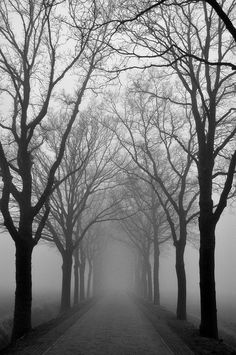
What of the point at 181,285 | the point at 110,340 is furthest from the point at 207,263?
the point at 181,285

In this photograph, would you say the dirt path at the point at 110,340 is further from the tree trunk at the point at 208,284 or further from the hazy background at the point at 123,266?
the hazy background at the point at 123,266

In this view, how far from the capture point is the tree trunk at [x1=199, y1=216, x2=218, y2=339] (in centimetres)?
1266

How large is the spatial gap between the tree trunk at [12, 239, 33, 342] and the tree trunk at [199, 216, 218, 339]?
18.4ft

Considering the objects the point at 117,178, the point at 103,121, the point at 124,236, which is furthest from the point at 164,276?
the point at 103,121

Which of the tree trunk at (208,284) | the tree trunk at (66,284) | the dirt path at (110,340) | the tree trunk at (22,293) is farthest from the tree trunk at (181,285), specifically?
the tree trunk at (22,293)

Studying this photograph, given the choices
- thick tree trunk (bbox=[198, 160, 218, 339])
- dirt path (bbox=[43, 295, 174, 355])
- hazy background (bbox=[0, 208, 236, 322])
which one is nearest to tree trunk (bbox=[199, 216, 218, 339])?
thick tree trunk (bbox=[198, 160, 218, 339])

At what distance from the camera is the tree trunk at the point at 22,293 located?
12844 millimetres

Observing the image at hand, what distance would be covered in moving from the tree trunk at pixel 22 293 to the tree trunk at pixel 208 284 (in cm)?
560

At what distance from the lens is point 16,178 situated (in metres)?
24.2

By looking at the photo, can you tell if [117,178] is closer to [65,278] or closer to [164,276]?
[65,278]

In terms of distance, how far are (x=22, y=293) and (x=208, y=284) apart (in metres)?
5.95

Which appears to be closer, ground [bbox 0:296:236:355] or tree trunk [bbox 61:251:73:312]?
ground [bbox 0:296:236:355]

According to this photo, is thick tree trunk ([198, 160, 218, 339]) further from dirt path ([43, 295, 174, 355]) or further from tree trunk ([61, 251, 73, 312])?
tree trunk ([61, 251, 73, 312])

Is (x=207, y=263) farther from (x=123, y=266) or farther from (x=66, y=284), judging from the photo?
(x=123, y=266)
